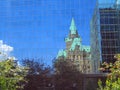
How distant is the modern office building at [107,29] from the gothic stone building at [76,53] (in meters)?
1.87

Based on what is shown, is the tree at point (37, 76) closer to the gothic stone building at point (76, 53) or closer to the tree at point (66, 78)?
the tree at point (66, 78)

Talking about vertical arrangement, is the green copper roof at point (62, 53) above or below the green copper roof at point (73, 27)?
below

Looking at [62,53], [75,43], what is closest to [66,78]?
[62,53]

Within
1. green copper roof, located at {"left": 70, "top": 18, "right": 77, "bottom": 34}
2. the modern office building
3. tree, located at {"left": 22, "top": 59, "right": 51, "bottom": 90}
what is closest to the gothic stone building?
green copper roof, located at {"left": 70, "top": 18, "right": 77, "bottom": 34}

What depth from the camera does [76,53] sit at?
241ft

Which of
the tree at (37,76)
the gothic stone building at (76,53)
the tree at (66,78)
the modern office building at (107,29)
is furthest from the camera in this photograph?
the modern office building at (107,29)

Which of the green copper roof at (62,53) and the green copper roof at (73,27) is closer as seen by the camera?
the green copper roof at (62,53)

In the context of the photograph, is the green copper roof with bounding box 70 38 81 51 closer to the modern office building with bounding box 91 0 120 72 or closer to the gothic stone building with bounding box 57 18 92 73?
the gothic stone building with bounding box 57 18 92 73

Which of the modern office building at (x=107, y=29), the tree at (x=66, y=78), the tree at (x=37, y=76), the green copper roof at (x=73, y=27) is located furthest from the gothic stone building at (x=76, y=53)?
the tree at (x=37, y=76)

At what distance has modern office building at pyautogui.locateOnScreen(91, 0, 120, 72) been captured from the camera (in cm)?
7588

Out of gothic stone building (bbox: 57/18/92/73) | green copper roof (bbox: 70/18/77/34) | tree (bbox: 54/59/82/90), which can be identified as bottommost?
tree (bbox: 54/59/82/90)

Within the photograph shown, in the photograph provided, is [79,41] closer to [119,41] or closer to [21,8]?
[119,41]

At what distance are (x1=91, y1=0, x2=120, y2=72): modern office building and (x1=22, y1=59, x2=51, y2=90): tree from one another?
1173 cm

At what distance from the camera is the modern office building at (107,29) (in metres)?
75.9
